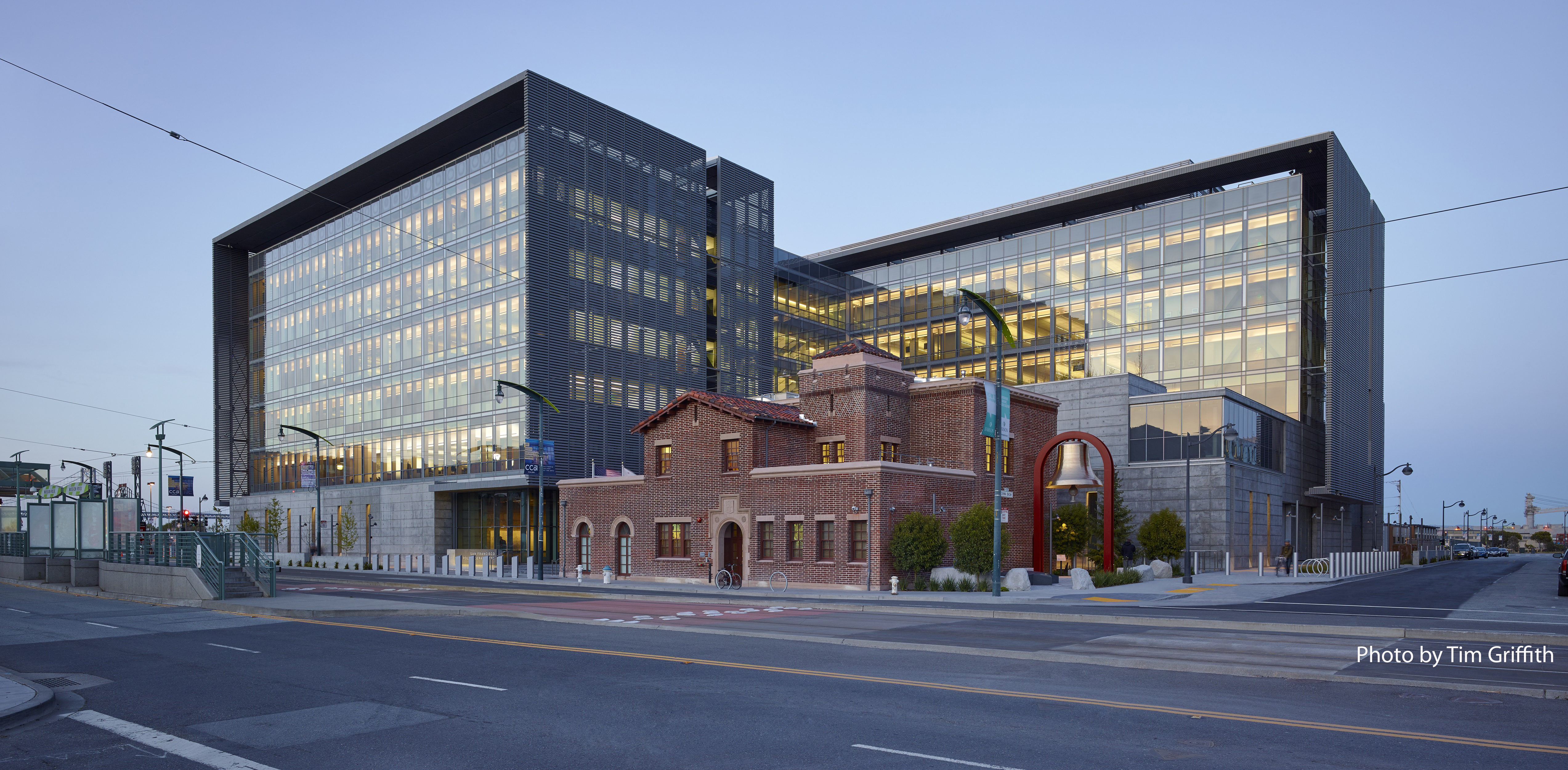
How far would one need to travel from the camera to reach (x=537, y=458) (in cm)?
5147

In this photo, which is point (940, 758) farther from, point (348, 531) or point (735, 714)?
point (348, 531)

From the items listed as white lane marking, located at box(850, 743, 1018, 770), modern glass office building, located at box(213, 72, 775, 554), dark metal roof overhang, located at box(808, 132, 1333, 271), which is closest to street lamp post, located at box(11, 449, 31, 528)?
modern glass office building, located at box(213, 72, 775, 554)

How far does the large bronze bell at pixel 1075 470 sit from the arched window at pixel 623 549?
2090 centimetres

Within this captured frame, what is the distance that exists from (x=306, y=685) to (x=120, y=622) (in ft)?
45.6

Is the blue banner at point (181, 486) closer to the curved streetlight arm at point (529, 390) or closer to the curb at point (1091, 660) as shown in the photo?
the curved streetlight arm at point (529, 390)

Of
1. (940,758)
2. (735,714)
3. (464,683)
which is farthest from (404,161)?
(940,758)

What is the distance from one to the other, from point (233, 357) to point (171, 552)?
68.5 metres

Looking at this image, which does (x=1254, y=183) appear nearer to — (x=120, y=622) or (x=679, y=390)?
(x=679, y=390)

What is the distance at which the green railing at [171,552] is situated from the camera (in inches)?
1131

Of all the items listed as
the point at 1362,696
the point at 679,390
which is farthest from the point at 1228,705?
the point at 679,390

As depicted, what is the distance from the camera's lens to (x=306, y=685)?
1343cm

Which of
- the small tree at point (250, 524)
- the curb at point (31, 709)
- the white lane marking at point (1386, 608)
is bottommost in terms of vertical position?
the small tree at point (250, 524)

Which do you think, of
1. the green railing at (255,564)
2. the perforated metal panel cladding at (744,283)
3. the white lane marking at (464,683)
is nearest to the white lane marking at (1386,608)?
the white lane marking at (464,683)

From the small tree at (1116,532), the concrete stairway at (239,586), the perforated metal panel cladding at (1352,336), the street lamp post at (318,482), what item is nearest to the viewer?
the concrete stairway at (239,586)
